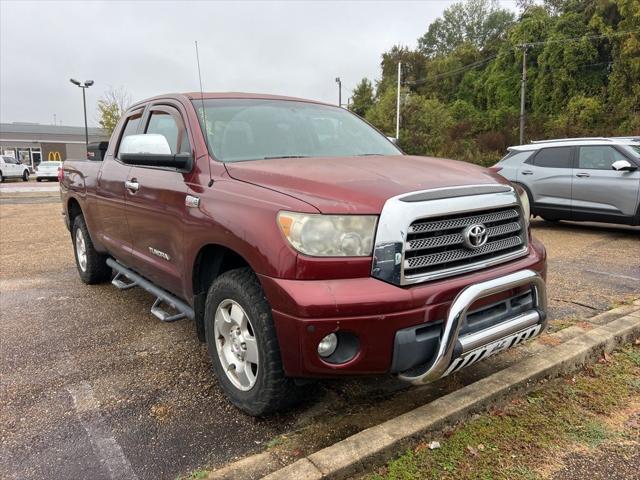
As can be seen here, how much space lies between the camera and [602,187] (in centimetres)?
821

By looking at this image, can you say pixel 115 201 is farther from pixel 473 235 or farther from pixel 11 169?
pixel 11 169

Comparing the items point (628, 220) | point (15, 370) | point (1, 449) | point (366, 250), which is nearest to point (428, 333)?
point (366, 250)

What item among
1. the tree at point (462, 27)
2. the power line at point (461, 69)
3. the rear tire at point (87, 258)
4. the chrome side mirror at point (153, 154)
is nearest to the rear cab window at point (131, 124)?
the chrome side mirror at point (153, 154)

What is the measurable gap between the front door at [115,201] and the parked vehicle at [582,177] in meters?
5.08

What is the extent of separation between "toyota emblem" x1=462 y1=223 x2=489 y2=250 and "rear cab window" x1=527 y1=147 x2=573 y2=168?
277 inches

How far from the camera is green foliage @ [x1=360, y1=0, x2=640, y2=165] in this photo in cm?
3916

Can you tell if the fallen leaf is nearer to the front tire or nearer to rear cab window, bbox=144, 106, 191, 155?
the front tire

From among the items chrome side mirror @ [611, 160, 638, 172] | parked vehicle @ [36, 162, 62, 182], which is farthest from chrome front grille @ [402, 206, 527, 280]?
parked vehicle @ [36, 162, 62, 182]

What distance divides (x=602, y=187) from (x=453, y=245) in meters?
6.82

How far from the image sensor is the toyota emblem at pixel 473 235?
8.53 feet

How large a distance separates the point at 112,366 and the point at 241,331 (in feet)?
4.31

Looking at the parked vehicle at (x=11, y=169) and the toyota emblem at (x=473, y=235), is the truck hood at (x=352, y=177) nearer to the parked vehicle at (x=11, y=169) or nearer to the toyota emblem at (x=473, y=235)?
the toyota emblem at (x=473, y=235)

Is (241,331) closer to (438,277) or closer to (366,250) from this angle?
(366,250)

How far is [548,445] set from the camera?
255cm
